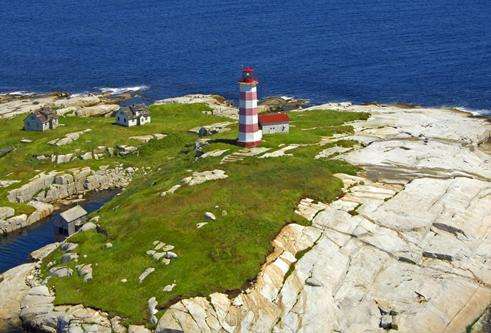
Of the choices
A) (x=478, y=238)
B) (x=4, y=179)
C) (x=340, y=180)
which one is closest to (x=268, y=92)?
(x=4, y=179)

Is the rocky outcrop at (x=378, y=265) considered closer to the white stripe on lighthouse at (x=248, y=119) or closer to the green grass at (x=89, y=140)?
the white stripe on lighthouse at (x=248, y=119)

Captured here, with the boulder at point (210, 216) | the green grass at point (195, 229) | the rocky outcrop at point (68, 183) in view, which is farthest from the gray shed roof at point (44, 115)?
the boulder at point (210, 216)

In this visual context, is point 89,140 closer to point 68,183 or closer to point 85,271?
point 68,183

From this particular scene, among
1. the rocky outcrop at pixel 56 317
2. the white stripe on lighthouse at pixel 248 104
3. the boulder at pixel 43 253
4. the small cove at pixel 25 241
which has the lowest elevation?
the small cove at pixel 25 241

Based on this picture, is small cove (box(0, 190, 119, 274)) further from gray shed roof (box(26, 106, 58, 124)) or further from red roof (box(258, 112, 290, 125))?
gray shed roof (box(26, 106, 58, 124))

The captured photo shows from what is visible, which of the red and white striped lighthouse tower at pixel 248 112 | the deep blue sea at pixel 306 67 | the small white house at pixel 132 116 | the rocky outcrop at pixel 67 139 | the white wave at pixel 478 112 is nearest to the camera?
the red and white striped lighthouse tower at pixel 248 112

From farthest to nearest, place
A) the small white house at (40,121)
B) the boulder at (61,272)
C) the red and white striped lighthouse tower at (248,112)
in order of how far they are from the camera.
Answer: the small white house at (40,121) < the red and white striped lighthouse tower at (248,112) < the boulder at (61,272)

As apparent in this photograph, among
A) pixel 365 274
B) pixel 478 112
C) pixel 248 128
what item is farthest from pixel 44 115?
pixel 478 112
